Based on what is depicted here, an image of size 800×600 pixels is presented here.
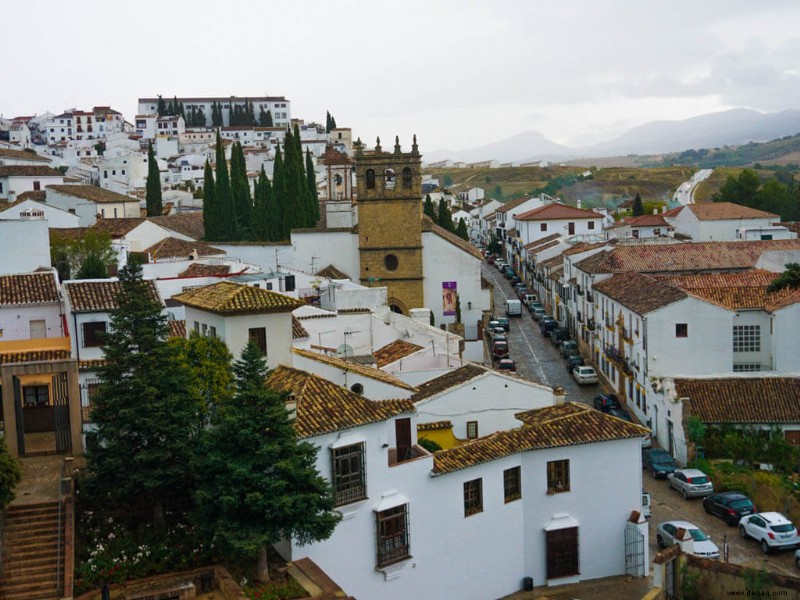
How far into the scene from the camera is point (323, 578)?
56.5 ft

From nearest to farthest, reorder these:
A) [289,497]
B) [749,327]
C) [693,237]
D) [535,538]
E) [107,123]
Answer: [289,497]
[535,538]
[749,327]
[693,237]
[107,123]

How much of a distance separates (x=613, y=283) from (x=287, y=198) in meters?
22.3

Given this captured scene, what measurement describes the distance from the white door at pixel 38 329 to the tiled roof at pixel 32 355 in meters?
3.06

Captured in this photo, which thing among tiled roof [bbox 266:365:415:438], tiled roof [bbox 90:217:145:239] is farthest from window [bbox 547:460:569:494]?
tiled roof [bbox 90:217:145:239]

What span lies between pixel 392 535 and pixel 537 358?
29843mm

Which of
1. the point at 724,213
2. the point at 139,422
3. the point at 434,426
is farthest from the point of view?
the point at 724,213

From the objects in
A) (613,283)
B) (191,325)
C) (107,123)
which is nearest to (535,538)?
(191,325)

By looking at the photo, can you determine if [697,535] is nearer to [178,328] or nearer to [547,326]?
[178,328]

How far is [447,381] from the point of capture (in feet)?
90.0

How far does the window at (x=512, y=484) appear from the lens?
866 inches

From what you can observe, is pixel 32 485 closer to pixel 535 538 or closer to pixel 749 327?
pixel 535 538

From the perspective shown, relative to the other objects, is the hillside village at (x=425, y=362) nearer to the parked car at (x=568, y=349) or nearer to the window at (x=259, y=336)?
the window at (x=259, y=336)

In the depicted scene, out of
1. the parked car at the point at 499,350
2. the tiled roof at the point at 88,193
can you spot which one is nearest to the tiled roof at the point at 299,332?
the parked car at the point at 499,350

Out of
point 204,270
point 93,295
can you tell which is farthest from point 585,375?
point 93,295
